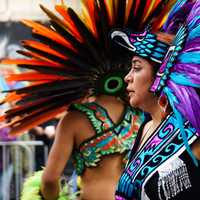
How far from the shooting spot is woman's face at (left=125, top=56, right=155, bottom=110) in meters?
2.59

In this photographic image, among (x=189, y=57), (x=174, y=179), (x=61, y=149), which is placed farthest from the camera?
(x=61, y=149)

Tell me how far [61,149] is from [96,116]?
0.28 m

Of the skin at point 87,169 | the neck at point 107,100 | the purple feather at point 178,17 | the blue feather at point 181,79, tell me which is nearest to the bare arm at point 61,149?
the skin at point 87,169

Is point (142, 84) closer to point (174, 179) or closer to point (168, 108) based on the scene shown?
point (168, 108)

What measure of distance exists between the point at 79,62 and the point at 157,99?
54.1 inches

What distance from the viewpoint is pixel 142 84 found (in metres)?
2.61

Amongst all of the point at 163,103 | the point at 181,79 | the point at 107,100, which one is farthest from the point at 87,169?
the point at 181,79

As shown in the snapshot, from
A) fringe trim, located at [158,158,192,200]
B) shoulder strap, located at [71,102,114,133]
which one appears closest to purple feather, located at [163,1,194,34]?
fringe trim, located at [158,158,192,200]

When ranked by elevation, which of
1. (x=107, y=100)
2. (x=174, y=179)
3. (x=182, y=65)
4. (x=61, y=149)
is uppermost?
(x=107, y=100)

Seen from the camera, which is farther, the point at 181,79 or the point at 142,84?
the point at 142,84

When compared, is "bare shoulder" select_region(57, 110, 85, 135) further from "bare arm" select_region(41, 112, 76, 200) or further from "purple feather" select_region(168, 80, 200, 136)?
"purple feather" select_region(168, 80, 200, 136)

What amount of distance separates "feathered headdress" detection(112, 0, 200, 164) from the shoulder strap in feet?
4.18

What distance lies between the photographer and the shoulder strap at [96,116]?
381 cm

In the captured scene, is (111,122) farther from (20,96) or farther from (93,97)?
(20,96)
